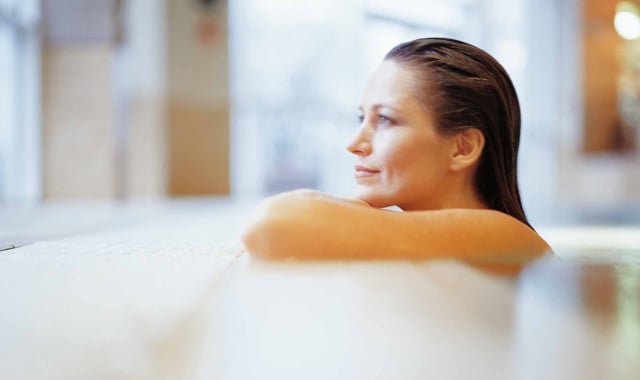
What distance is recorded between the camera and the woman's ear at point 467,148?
40 cm

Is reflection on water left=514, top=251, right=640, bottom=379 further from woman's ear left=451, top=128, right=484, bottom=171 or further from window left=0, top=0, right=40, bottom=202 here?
window left=0, top=0, right=40, bottom=202

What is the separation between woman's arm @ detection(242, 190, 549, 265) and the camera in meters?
0.36

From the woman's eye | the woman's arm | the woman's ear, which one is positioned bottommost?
the woman's arm

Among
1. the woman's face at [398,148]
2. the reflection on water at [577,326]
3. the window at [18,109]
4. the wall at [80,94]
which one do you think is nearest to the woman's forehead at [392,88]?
the woman's face at [398,148]

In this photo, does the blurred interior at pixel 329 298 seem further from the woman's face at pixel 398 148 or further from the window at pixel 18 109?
Answer: the window at pixel 18 109

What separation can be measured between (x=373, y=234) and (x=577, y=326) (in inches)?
5.2

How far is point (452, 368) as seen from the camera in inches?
9.9

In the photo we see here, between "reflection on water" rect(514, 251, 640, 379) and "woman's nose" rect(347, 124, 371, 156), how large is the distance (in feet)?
0.41

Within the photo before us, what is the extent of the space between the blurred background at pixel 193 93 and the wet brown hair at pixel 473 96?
0.59 ft

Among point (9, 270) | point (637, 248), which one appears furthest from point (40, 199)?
point (637, 248)

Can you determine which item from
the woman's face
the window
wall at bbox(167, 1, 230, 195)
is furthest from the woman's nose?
the window

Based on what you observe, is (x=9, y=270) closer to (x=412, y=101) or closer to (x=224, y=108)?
(x=412, y=101)

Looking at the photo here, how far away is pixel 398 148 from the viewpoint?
393 mm

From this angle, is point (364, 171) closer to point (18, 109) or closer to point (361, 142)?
point (361, 142)
